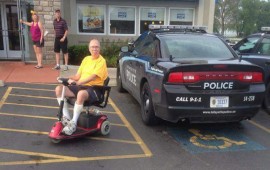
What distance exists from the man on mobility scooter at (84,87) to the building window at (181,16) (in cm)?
1034

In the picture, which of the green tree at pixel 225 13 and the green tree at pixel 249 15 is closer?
the green tree at pixel 249 15

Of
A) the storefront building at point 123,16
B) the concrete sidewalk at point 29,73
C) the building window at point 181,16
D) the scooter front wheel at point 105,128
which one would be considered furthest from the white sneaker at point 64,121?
the building window at point 181,16

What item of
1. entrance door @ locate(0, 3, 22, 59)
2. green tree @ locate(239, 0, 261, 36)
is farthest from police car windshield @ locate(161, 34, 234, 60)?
green tree @ locate(239, 0, 261, 36)

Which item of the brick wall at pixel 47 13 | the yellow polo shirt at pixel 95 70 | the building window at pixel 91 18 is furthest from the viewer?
the building window at pixel 91 18

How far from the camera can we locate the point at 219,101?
495cm

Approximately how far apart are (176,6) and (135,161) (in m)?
11.5

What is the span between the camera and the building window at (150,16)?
14820 millimetres

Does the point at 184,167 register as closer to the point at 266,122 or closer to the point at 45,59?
the point at 266,122

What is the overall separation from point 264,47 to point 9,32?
9.24 m

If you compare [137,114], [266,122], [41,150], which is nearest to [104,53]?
[137,114]

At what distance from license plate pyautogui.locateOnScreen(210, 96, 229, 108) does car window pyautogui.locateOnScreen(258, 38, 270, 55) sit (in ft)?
8.40

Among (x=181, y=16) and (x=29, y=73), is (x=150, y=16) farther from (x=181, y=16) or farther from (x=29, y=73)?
(x=29, y=73)

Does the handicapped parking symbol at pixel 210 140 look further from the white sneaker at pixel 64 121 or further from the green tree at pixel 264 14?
the green tree at pixel 264 14

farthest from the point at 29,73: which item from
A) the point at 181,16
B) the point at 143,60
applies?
the point at 181,16
